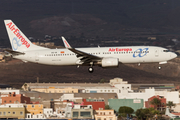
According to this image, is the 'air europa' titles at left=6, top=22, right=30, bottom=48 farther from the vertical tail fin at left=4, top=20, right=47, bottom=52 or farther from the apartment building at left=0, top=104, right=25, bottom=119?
the apartment building at left=0, top=104, right=25, bottom=119

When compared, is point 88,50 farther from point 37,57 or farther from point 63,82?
point 63,82

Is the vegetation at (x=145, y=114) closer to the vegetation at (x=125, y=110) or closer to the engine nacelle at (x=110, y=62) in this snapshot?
the vegetation at (x=125, y=110)

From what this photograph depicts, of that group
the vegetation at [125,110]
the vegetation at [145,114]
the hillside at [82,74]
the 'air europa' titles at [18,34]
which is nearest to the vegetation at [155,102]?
the vegetation at [125,110]

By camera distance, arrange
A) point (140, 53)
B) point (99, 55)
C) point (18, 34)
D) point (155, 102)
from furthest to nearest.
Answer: point (155, 102)
point (18, 34)
point (99, 55)
point (140, 53)

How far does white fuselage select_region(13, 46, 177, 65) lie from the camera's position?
64500 mm

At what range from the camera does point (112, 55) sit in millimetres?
65062

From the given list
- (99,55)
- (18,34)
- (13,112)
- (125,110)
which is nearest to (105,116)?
(99,55)

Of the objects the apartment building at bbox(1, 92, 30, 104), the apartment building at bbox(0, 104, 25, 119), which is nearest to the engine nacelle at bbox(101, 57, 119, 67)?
the apartment building at bbox(0, 104, 25, 119)

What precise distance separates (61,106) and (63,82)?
178 ft

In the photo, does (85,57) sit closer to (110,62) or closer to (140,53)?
(110,62)

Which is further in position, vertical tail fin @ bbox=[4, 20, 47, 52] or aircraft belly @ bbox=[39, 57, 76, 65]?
vertical tail fin @ bbox=[4, 20, 47, 52]

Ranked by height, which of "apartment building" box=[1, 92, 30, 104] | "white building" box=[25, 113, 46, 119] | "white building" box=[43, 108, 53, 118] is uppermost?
"apartment building" box=[1, 92, 30, 104]

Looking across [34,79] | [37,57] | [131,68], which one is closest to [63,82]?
[34,79]

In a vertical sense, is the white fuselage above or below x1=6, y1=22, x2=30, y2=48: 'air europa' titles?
below
